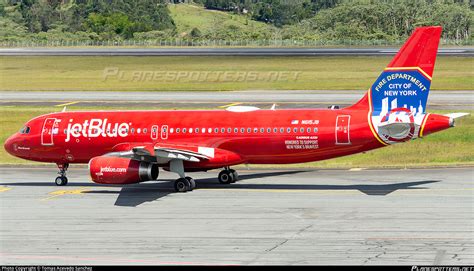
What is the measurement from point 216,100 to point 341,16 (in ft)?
322

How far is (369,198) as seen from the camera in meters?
38.8

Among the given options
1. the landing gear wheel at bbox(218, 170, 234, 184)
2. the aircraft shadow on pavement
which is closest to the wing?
the aircraft shadow on pavement

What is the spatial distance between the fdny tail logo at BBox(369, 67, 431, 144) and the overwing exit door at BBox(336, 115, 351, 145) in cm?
122

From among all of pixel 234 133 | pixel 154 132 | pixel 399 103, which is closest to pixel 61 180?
pixel 154 132

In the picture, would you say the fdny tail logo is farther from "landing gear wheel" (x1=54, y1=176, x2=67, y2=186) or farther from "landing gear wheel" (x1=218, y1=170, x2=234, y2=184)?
"landing gear wheel" (x1=54, y1=176, x2=67, y2=186)

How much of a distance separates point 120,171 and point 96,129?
506cm

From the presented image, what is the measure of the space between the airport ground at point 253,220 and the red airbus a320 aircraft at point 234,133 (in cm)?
158

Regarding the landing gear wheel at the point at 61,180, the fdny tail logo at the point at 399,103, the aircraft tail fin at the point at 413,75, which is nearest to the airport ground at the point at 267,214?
the landing gear wheel at the point at 61,180

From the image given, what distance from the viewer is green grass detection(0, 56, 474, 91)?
90.6 metres

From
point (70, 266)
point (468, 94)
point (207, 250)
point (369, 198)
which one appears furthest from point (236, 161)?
point (468, 94)

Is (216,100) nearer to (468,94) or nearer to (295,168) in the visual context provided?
(468,94)

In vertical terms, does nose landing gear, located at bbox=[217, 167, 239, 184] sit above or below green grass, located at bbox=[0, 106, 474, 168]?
above

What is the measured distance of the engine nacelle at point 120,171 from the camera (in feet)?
133

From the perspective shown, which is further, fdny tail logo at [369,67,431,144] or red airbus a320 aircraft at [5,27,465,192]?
red airbus a320 aircraft at [5,27,465,192]
